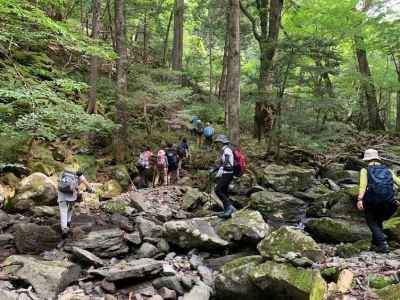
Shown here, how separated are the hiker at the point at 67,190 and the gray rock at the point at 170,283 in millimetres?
2693

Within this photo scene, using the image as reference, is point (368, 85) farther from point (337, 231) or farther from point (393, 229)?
point (393, 229)

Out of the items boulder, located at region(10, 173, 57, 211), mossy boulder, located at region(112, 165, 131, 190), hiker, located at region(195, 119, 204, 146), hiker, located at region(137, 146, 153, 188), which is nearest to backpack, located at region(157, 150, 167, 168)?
hiker, located at region(137, 146, 153, 188)

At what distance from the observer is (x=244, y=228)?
827 cm

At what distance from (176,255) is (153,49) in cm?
2450

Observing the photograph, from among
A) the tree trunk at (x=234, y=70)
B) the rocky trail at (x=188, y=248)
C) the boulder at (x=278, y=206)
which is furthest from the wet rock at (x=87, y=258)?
A: the tree trunk at (x=234, y=70)

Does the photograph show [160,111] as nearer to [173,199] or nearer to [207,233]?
[173,199]

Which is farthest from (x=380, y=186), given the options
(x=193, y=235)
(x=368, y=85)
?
(x=368, y=85)

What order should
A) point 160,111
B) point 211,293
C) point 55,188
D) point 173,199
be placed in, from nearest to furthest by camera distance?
1. point 211,293
2. point 55,188
3. point 173,199
4. point 160,111

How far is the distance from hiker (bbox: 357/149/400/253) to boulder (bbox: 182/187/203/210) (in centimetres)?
590

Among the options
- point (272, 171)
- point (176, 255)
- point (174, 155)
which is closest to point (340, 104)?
point (272, 171)

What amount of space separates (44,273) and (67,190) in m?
2.20

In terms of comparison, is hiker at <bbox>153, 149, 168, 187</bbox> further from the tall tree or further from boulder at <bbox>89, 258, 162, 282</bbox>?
boulder at <bbox>89, 258, 162, 282</bbox>

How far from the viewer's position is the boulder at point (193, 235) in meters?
8.24

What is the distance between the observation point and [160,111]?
61.6 feet
